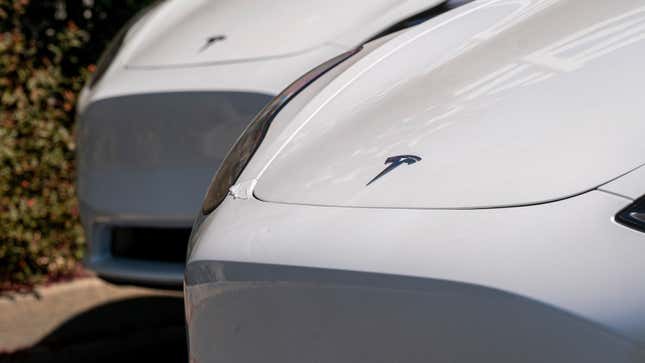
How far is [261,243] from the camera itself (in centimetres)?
158

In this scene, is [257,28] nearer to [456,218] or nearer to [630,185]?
[456,218]

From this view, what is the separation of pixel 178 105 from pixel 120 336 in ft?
4.62

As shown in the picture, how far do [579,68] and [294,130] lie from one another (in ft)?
1.91

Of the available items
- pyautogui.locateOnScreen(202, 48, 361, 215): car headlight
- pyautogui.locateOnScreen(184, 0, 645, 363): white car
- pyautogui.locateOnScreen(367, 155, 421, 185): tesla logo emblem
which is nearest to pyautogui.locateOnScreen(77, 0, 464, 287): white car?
pyautogui.locateOnScreen(202, 48, 361, 215): car headlight

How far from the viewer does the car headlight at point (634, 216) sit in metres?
1.28

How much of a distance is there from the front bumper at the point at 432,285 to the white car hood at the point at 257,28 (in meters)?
1.15

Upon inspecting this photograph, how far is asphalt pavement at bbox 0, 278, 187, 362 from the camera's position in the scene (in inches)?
149

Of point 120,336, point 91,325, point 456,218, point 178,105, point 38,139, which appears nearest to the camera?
point 456,218

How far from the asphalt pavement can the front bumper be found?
88.1 inches

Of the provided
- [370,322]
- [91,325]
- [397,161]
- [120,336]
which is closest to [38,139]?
[91,325]

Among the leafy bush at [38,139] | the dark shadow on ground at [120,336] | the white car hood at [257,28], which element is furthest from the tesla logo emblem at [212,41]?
the leafy bush at [38,139]

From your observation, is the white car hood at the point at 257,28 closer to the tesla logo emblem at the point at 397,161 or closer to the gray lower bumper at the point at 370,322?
the tesla logo emblem at the point at 397,161

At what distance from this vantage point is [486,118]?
1565 millimetres

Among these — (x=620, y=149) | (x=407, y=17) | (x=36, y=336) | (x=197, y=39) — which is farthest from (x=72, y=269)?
(x=620, y=149)
